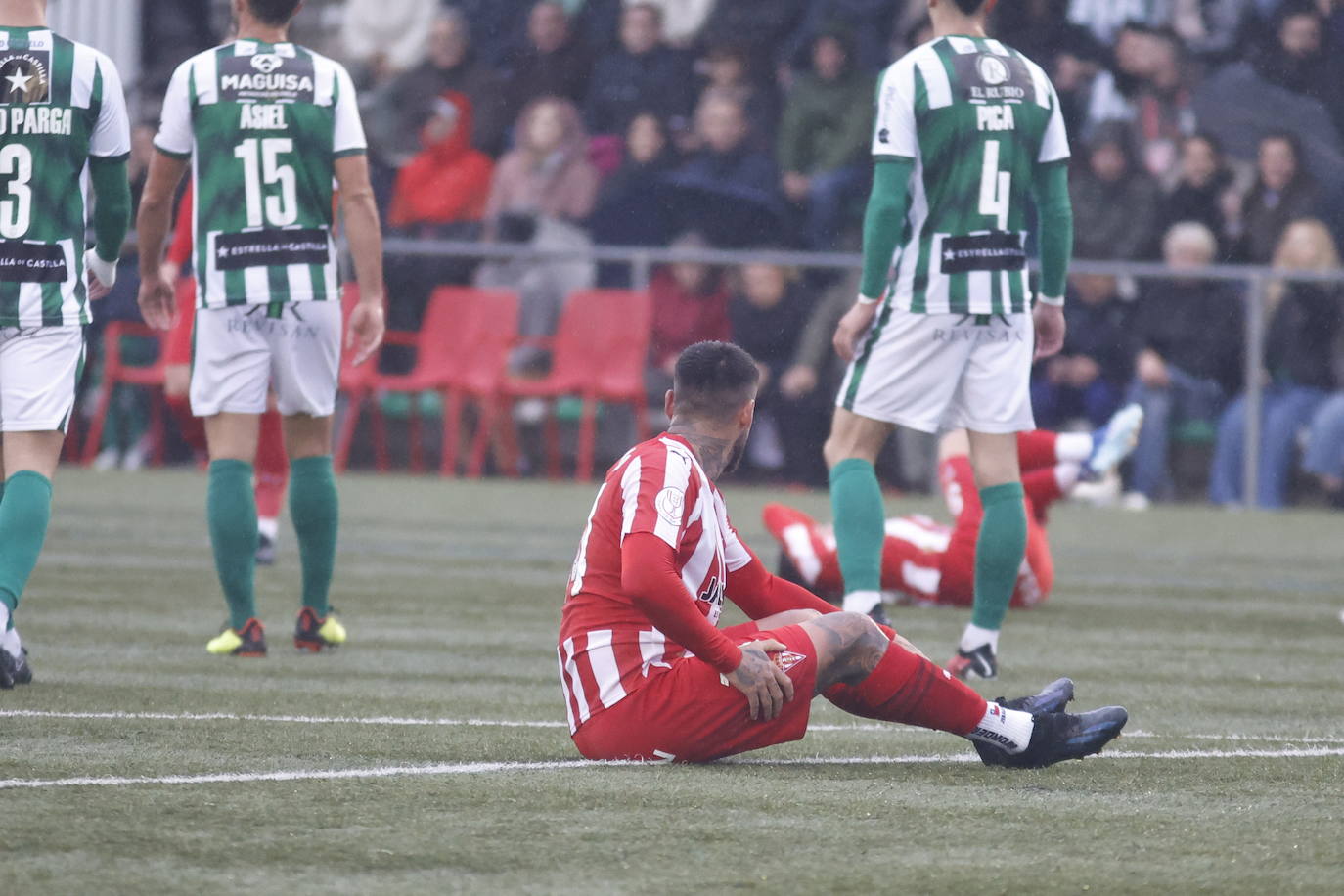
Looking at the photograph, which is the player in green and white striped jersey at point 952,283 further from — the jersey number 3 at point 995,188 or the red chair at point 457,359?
the red chair at point 457,359

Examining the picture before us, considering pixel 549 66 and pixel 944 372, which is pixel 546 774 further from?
pixel 549 66

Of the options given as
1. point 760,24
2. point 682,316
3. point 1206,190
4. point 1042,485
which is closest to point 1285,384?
point 1206,190

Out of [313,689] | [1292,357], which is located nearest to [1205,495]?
[1292,357]

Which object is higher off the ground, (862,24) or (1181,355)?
(862,24)

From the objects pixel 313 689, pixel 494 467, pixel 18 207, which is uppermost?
pixel 18 207

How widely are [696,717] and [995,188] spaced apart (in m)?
2.78

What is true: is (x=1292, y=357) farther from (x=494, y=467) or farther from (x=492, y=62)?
(x=492, y=62)

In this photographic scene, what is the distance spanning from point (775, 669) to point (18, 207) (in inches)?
113

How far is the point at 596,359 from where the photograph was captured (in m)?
15.3

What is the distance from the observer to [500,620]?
8.20m

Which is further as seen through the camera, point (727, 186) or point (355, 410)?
point (727, 186)

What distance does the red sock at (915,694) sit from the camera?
4.63 m

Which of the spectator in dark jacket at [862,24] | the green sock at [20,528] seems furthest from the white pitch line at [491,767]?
the spectator in dark jacket at [862,24]

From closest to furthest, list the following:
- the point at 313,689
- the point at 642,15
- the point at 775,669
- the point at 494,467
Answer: the point at 775,669 → the point at 313,689 → the point at 494,467 → the point at 642,15
